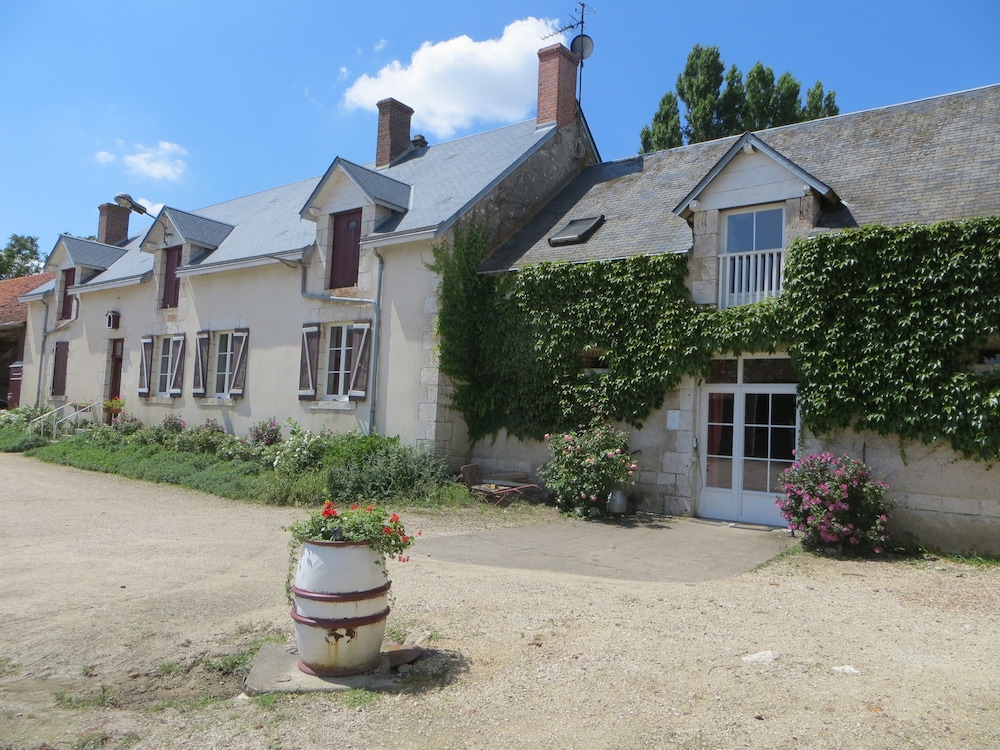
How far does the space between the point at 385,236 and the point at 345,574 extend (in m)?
8.82

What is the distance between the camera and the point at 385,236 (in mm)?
12117

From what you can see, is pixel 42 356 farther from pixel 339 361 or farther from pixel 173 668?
pixel 173 668

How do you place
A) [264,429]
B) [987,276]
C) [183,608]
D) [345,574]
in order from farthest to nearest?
[264,429] → [987,276] → [183,608] → [345,574]

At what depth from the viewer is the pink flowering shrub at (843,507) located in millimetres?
7711

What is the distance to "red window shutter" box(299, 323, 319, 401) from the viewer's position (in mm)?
13266

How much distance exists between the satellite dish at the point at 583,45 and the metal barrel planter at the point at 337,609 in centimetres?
1338

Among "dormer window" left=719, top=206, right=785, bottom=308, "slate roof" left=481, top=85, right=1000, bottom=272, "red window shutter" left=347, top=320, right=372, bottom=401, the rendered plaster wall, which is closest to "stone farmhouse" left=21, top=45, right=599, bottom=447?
"red window shutter" left=347, top=320, right=372, bottom=401

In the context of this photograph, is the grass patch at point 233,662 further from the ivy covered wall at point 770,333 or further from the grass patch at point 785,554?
the ivy covered wall at point 770,333

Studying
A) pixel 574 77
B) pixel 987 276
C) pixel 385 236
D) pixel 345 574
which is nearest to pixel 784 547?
pixel 987 276

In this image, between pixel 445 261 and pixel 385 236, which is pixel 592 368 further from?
pixel 385 236

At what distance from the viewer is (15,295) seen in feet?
78.4

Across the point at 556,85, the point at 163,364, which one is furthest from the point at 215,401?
the point at 556,85

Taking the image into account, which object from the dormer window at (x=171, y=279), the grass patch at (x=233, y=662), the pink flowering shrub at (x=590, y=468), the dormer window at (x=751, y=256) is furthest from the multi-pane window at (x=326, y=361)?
the grass patch at (x=233, y=662)

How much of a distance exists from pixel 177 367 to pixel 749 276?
12058mm
